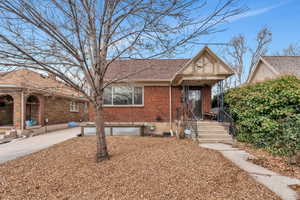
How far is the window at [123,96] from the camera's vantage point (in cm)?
1100

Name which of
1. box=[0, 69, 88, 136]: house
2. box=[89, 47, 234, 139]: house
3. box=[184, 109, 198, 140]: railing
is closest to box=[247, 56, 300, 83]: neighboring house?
box=[89, 47, 234, 139]: house

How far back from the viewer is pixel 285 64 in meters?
14.9

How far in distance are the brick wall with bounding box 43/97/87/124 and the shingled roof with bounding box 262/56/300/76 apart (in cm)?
1873

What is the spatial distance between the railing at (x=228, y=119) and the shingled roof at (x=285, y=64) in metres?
8.53

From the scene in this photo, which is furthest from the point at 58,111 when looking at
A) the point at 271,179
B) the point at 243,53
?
the point at 243,53

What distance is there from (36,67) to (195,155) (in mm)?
5020

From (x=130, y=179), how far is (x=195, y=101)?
8.80 m

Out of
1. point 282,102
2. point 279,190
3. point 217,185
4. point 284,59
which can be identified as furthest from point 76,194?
point 284,59

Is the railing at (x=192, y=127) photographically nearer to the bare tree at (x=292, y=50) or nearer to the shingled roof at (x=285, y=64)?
the shingled roof at (x=285, y=64)

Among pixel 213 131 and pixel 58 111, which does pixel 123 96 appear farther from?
pixel 58 111

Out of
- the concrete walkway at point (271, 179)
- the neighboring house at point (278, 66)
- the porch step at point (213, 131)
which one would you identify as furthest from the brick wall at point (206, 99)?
the concrete walkway at point (271, 179)

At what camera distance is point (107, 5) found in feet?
12.8

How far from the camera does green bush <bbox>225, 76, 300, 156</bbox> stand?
5.48m

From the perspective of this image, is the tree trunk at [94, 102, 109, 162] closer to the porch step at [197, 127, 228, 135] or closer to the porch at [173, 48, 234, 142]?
the porch at [173, 48, 234, 142]
